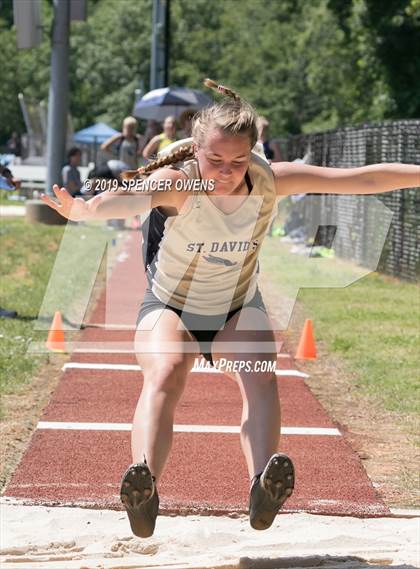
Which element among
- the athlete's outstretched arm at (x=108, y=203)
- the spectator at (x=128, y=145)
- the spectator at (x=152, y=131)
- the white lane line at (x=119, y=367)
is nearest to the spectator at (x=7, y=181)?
the white lane line at (x=119, y=367)

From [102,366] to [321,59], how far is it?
55514 millimetres

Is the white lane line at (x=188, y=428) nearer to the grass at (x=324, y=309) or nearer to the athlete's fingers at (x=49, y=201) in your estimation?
the grass at (x=324, y=309)

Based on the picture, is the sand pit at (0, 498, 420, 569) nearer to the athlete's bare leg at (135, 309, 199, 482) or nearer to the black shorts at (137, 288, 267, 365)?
the athlete's bare leg at (135, 309, 199, 482)

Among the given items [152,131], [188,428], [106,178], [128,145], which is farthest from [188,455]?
[152,131]

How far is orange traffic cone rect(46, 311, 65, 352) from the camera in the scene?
387 inches

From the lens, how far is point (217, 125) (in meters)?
4.33

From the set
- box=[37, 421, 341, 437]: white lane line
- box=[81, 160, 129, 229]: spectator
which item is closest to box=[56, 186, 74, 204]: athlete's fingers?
box=[81, 160, 129, 229]: spectator

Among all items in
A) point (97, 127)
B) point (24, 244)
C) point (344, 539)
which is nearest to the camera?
point (344, 539)

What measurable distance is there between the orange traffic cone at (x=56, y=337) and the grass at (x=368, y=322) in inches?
86.2

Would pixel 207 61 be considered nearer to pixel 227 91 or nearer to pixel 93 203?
pixel 227 91

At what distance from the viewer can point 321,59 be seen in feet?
205

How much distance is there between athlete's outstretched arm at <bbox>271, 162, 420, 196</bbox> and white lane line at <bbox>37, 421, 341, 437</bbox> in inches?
115

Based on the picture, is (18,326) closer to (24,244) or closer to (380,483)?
(380,483)

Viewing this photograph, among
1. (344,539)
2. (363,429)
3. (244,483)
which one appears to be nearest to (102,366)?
(363,429)
